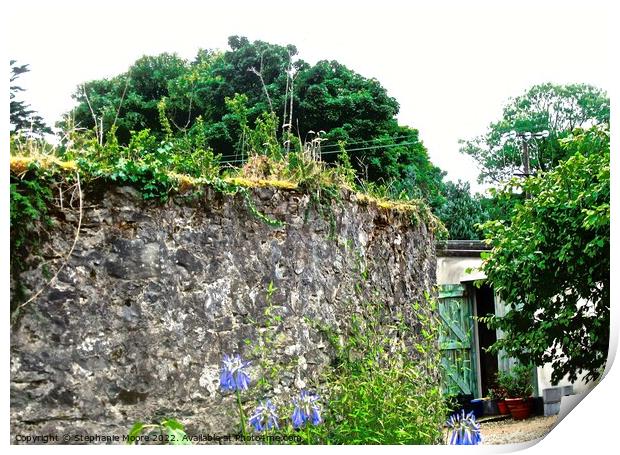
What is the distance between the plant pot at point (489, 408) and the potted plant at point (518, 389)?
0.10 m

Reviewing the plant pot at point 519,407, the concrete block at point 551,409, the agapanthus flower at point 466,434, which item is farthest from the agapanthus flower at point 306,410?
the concrete block at point 551,409

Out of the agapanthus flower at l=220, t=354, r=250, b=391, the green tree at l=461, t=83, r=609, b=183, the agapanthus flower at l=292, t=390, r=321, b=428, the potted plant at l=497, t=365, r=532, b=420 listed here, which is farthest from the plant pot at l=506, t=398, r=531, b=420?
the agapanthus flower at l=220, t=354, r=250, b=391

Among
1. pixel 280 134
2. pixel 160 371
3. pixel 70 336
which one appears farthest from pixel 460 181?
pixel 70 336

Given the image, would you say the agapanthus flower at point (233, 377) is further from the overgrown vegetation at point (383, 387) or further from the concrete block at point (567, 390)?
the concrete block at point (567, 390)

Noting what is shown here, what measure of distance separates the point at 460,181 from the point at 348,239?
3.67 feet

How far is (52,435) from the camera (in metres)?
4.50

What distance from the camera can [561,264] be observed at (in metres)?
5.94

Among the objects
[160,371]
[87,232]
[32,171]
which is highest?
[32,171]

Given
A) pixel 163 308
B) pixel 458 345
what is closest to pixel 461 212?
pixel 458 345

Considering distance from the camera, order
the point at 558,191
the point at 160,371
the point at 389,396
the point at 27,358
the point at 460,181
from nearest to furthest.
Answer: the point at 27,358, the point at 160,371, the point at 389,396, the point at 558,191, the point at 460,181

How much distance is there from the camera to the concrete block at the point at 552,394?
225 inches

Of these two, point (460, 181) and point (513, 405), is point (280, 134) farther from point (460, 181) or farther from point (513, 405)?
point (513, 405)

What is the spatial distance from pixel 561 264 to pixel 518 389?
989mm

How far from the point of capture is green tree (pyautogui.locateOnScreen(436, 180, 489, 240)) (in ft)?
21.6
